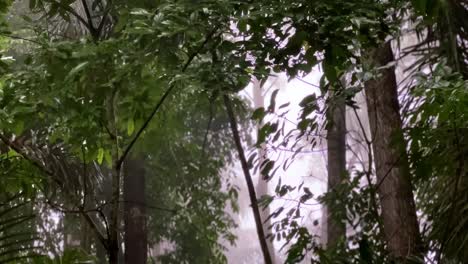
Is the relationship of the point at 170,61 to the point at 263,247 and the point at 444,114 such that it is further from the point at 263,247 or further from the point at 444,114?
the point at 263,247

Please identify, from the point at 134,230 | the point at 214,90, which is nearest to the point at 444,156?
the point at 214,90

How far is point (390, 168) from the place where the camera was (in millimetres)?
2475

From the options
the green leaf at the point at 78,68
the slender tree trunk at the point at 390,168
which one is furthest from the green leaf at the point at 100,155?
the slender tree trunk at the point at 390,168

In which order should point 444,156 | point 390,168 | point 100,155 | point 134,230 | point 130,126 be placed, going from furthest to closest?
point 134,230, point 390,168, point 444,156, point 100,155, point 130,126

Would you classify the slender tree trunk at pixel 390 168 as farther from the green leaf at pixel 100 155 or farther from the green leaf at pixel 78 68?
the green leaf at pixel 78 68

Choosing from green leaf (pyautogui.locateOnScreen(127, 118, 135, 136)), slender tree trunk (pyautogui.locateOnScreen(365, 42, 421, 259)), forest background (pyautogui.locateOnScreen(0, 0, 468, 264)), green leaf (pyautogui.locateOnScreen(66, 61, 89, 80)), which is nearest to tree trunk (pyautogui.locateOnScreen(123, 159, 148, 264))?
forest background (pyautogui.locateOnScreen(0, 0, 468, 264))

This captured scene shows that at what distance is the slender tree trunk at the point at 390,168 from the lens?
2498 millimetres

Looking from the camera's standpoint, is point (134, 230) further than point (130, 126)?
Yes

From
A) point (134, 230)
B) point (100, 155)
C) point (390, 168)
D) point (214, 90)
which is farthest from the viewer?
point (134, 230)

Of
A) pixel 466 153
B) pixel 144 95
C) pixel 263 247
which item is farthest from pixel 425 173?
pixel 144 95

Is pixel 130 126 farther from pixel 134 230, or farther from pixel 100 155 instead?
pixel 134 230

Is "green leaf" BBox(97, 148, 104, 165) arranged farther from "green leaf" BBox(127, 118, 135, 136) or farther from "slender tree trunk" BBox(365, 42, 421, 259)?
"slender tree trunk" BBox(365, 42, 421, 259)

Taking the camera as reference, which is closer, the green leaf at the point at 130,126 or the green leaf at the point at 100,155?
the green leaf at the point at 130,126

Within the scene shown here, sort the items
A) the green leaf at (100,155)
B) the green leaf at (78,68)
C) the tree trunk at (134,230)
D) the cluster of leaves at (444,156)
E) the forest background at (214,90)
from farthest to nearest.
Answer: the tree trunk at (134,230) < the green leaf at (100,155) < the cluster of leaves at (444,156) < the forest background at (214,90) < the green leaf at (78,68)
